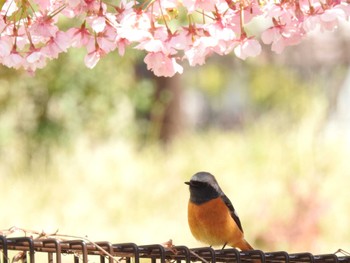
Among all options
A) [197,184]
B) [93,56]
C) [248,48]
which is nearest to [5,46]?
[93,56]

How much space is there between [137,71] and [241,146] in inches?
184

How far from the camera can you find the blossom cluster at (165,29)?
271cm

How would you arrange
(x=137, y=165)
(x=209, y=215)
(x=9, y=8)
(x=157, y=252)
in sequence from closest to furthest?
(x=157, y=252) → (x=9, y=8) → (x=209, y=215) → (x=137, y=165)

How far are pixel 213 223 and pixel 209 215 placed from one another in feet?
0.14

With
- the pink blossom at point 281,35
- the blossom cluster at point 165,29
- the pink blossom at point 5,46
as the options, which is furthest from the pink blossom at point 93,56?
the pink blossom at point 281,35

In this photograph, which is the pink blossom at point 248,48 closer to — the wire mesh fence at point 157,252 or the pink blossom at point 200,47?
the pink blossom at point 200,47

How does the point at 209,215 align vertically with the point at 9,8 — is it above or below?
below

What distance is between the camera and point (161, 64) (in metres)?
2.81

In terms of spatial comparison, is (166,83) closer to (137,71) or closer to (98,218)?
(137,71)

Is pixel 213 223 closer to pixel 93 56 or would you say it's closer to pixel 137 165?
pixel 93 56

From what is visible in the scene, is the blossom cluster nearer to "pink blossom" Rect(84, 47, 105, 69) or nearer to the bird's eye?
"pink blossom" Rect(84, 47, 105, 69)

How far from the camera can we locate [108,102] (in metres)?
11.3

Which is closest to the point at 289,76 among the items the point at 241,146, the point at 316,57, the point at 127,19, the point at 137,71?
the point at 316,57

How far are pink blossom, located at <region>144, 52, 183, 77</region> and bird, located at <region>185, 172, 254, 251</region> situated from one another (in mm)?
1672
